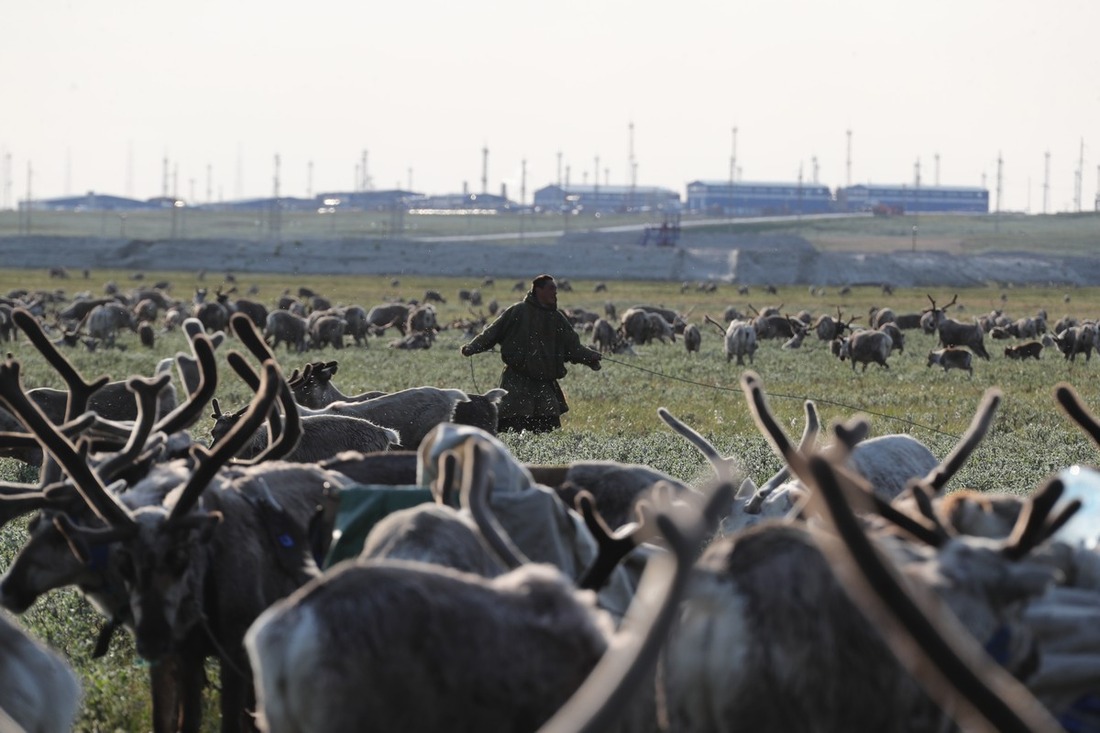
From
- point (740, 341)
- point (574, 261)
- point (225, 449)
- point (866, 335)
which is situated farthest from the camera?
point (574, 261)

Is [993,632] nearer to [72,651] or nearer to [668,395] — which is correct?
[72,651]

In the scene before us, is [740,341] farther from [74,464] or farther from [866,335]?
[74,464]

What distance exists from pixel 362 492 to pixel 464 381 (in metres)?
20.0

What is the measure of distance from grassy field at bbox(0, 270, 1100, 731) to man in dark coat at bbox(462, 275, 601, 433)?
41 centimetres

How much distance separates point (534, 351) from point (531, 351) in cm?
3

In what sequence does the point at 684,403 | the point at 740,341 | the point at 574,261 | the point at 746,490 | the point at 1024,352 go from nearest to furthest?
the point at 746,490 → the point at 684,403 → the point at 740,341 → the point at 1024,352 → the point at 574,261

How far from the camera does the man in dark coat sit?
43.5ft

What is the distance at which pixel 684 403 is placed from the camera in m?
21.7

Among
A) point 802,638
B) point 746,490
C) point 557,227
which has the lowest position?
point 746,490

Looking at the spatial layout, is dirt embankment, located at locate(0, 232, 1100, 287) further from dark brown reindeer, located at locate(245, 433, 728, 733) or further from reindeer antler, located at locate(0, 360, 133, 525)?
dark brown reindeer, located at locate(245, 433, 728, 733)

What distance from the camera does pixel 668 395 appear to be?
2300 centimetres

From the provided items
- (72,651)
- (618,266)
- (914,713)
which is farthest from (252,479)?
(618,266)

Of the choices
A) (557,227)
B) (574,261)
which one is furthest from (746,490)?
(557,227)

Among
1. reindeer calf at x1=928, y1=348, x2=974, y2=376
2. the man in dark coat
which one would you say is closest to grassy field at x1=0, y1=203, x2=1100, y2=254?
reindeer calf at x1=928, y1=348, x2=974, y2=376
